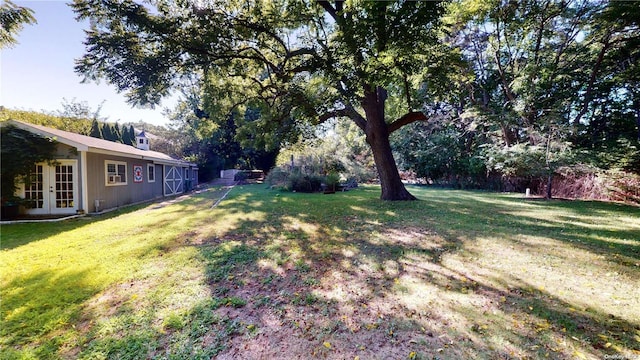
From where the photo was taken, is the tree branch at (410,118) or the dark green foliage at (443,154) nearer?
the tree branch at (410,118)

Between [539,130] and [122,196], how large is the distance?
18786 mm

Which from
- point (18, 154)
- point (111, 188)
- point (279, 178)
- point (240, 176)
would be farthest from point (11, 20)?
point (240, 176)

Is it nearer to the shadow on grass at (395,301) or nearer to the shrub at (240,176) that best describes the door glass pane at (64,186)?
the shadow on grass at (395,301)

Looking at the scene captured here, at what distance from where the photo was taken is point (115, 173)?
10.2m

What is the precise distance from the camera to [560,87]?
→ 1369cm

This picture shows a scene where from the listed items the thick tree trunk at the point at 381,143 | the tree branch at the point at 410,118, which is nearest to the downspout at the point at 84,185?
the thick tree trunk at the point at 381,143

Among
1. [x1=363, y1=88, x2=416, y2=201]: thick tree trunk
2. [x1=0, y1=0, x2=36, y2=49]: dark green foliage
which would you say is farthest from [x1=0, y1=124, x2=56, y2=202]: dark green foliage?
[x1=363, y1=88, x2=416, y2=201]: thick tree trunk

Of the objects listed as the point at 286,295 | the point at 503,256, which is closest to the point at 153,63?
the point at 286,295

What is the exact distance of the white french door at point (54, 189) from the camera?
855cm

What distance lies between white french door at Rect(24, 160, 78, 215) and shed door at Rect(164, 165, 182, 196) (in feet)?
20.9

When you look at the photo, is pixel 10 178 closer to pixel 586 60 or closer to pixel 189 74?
pixel 189 74

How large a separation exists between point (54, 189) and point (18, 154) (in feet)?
4.51

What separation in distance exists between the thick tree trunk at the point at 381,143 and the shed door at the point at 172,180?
39.6 feet

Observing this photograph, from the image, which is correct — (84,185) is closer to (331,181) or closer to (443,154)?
(331,181)
